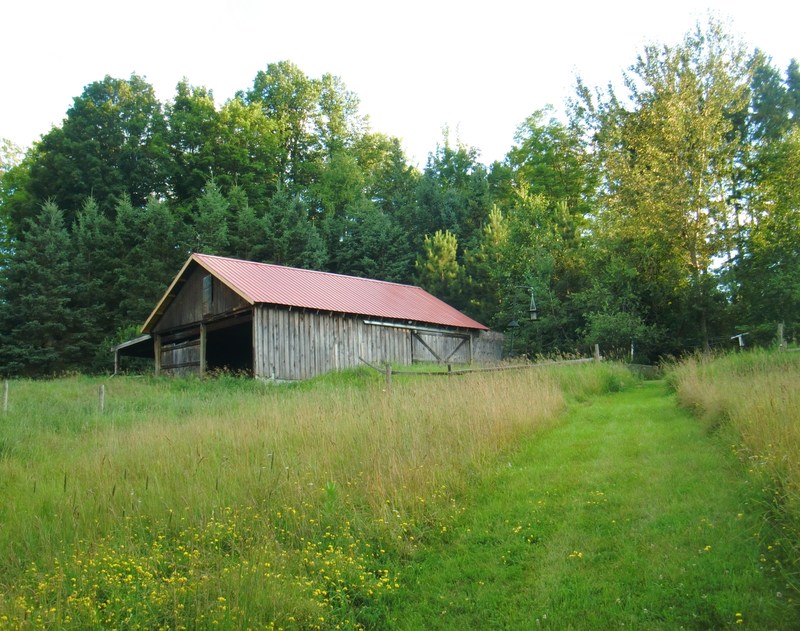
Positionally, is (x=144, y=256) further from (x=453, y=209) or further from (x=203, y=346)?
(x=453, y=209)

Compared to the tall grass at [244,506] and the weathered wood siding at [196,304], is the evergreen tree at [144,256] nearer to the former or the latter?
the weathered wood siding at [196,304]

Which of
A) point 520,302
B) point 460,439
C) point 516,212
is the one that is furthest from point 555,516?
point 516,212

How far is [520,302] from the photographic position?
31141 millimetres

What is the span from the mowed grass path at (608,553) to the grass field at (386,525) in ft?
0.07

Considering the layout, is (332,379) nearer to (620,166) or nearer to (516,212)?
(620,166)

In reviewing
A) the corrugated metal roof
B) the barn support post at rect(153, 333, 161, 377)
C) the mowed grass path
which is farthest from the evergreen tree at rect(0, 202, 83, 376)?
the mowed grass path

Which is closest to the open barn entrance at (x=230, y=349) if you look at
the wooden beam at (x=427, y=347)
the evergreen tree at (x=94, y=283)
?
the wooden beam at (x=427, y=347)

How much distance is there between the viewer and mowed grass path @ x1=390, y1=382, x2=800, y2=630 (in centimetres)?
486

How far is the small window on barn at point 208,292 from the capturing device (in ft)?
81.4

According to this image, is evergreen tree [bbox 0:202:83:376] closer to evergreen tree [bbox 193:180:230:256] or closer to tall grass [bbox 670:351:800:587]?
evergreen tree [bbox 193:180:230:256]

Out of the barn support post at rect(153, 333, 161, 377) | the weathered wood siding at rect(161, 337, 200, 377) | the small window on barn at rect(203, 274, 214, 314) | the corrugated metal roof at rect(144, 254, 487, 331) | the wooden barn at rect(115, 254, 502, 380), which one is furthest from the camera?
the barn support post at rect(153, 333, 161, 377)

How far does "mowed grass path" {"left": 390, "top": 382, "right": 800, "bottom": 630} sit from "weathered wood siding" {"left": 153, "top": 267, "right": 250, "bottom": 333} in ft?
55.4

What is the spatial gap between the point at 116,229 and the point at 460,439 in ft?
111

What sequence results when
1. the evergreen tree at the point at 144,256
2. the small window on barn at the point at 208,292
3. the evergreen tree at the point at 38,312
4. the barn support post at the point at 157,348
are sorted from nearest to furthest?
the small window on barn at the point at 208,292
the barn support post at the point at 157,348
the evergreen tree at the point at 38,312
the evergreen tree at the point at 144,256
